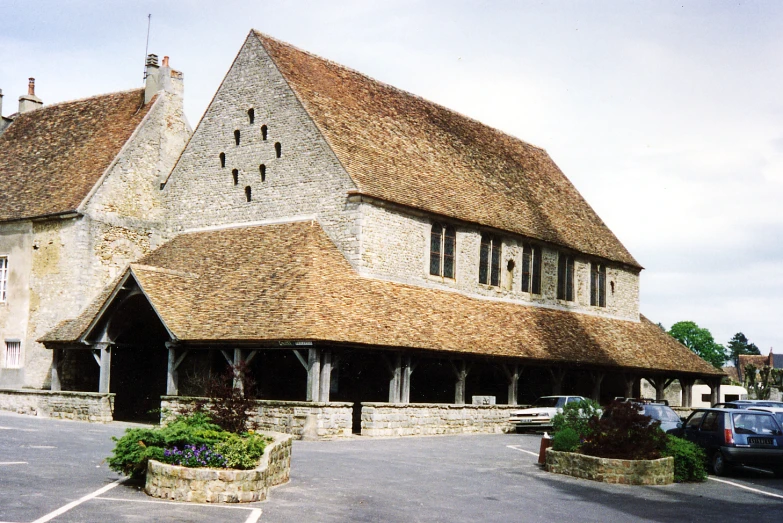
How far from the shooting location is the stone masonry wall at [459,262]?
30781mm

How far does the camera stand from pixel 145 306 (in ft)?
98.2

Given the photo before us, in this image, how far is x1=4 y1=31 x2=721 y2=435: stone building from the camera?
27.5 meters

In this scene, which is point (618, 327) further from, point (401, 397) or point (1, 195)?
point (1, 195)

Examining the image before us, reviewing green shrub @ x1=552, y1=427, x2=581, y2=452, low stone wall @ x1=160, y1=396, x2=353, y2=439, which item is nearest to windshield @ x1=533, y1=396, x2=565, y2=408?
low stone wall @ x1=160, y1=396, x2=353, y2=439

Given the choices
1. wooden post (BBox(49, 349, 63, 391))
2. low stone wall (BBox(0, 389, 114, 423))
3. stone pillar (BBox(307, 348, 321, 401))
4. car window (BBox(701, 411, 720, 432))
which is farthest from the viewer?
wooden post (BBox(49, 349, 63, 391))

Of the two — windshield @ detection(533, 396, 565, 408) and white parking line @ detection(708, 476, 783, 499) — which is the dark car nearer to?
white parking line @ detection(708, 476, 783, 499)

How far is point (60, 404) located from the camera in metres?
30.0

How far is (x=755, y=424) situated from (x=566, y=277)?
20.4 metres

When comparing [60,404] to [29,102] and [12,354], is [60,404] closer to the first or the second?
[12,354]

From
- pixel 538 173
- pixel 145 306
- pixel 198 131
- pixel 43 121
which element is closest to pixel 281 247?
pixel 145 306

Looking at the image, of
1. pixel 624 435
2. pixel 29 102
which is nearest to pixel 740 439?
pixel 624 435

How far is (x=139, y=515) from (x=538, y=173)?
115ft

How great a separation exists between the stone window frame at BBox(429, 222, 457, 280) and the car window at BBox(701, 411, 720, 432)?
1368cm

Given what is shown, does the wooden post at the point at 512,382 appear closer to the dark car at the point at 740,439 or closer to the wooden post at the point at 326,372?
the wooden post at the point at 326,372
